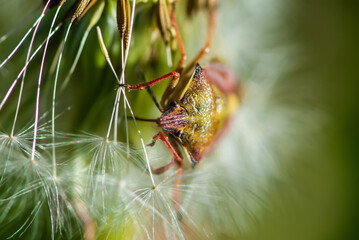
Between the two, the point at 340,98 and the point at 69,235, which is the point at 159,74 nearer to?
the point at 69,235

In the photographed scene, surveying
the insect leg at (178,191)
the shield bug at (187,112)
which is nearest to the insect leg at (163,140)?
the shield bug at (187,112)

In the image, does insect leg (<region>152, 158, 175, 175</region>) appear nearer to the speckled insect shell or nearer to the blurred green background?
the speckled insect shell

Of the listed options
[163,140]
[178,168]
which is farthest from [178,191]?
[163,140]

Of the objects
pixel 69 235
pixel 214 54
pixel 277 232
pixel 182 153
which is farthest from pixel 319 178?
pixel 69 235

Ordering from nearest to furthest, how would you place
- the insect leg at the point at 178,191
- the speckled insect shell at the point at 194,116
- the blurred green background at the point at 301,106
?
the speckled insect shell at the point at 194,116, the insect leg at the point at 178,191, the blurred green background at the point at 301,106

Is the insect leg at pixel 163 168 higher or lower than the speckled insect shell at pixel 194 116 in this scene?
lower

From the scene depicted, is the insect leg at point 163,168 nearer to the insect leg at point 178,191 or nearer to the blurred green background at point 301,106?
the insect leg at point 178,191
